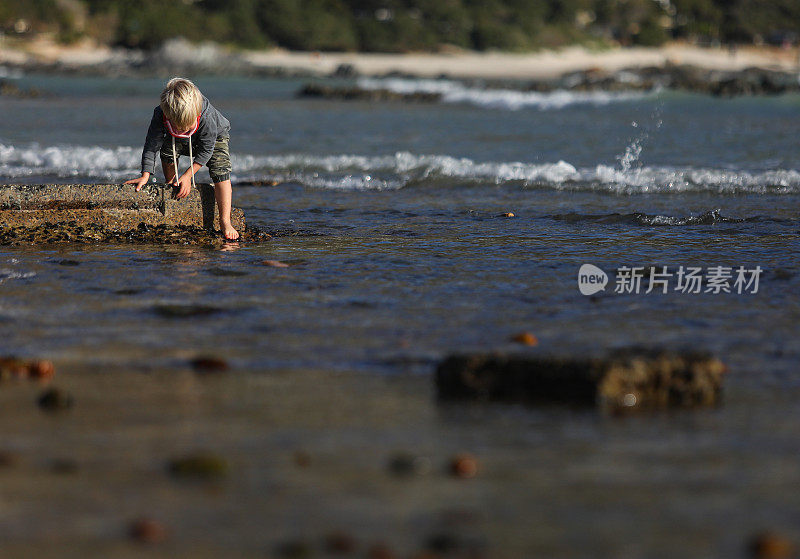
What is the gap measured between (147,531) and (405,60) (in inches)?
3182

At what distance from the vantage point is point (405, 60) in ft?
267

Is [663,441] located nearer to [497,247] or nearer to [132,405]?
[132,405]

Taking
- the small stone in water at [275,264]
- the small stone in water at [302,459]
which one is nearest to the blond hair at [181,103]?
the small stone in water at [275,264]

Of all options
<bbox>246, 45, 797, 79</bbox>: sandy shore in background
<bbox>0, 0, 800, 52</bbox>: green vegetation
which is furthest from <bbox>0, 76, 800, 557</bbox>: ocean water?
<bbox>0, 0, 800, 52</bbox>: green vegetation

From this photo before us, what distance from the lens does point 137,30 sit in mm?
84562

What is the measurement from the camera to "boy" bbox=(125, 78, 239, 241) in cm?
730

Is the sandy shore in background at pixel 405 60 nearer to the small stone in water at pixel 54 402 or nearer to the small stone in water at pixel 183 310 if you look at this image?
the small stone in water at pixel 183 310

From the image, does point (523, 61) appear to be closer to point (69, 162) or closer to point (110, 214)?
point (69, 162)

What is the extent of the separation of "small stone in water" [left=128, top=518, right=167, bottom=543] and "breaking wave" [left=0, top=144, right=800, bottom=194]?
9461 mm

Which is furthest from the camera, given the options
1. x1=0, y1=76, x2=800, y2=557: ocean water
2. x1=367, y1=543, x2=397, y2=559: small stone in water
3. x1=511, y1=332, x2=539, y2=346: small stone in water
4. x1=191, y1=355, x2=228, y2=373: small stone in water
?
x1=511, y1=332, x2=539, y2=346: small stone in water

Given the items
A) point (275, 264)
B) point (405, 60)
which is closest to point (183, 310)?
point (275, 264)

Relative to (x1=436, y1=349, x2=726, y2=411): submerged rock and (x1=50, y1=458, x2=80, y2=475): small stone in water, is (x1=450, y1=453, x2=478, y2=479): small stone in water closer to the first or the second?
(x1=436, y1=349, x2=726, y2=411): submerged rock

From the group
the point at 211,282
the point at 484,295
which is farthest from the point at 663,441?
the point at 211,282

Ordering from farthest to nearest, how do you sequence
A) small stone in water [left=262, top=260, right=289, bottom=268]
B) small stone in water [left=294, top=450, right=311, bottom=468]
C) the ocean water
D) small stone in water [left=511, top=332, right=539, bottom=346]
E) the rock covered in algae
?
the rock covered in algae, small stone in water [left=262, top=260, right=289, bottom=268], small stone in water [left=511, top=332, right=539, bottom=346], small stone in water [left=294, top=450, right=311, bottom=468], the ocean water
